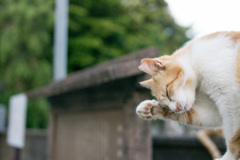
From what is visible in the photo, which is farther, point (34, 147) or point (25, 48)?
point (25, 48)

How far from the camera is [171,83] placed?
1301mm

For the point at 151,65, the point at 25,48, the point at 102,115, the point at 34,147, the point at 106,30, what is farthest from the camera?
the point at 106,30

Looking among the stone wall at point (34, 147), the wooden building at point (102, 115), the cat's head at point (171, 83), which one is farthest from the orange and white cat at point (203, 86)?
the stone wall at point (34, 147)

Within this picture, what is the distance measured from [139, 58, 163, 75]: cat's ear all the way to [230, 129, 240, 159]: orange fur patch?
382mm

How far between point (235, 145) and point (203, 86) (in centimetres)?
24

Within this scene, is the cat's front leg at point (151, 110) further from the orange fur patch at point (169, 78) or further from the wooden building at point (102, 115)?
the wooden building at point (102, 115)

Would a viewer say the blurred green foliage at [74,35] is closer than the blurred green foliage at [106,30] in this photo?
Yes

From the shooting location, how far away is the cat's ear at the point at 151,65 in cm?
124

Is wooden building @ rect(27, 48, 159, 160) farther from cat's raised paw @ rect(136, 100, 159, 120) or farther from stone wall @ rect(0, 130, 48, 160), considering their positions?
stone wall @ rect(0, 130, 48, 160)

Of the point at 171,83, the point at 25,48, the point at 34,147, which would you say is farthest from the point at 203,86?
the point at 25,48

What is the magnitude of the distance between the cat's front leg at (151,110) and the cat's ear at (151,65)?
134 mm

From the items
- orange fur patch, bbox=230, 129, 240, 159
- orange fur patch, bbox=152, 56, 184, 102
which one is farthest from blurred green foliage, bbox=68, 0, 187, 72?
orange fur patch, bbox=230, 129, 240, 159

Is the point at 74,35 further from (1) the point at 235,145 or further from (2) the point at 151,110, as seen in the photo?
(1) the point at 235,145

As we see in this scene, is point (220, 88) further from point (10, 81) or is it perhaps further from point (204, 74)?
point (10, 81)
